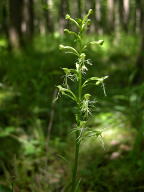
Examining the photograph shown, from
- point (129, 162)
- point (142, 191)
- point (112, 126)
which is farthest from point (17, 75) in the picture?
point (142, 191)

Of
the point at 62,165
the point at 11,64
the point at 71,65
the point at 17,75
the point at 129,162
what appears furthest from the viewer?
the point at 71,65

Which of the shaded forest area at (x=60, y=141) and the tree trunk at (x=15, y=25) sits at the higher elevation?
the tree trunk at (x=15, y=25)

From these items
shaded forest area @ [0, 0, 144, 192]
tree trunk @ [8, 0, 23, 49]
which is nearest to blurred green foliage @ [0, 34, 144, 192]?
shaded forest area @ [0, 0, 144, 192]

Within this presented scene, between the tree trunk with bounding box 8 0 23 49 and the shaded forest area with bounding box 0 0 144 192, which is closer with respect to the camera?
the shaded forest area with bounding box 0 0 144 192

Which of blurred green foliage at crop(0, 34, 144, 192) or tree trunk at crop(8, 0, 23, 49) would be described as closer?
blurred green foliage at crop(0, 34, 144, 192)

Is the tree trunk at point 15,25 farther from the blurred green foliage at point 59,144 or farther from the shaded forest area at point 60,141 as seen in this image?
the blurred green foliage at point 59,144

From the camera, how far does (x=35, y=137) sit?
3166 mm

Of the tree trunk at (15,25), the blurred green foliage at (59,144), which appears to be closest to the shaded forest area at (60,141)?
the blurred green foliage at (59,144)

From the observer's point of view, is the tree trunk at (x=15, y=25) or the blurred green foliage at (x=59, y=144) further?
the tree trunk at (x=15, y=25)

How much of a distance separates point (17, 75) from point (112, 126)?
5.54 ft

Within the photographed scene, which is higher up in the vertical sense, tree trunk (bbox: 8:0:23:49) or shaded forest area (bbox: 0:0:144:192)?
tree trunk (bbox: 8:0:23:49)

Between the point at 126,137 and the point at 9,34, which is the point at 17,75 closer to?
the point at 126,137

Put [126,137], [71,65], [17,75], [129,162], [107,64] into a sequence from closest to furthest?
[129,162]
[126,137]
[17,75]
[71,65]
[107,64]

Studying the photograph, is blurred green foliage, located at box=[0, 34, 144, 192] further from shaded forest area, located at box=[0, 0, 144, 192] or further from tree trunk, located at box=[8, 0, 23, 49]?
tree trunk, located at box=[8, 0, 23, 49]
